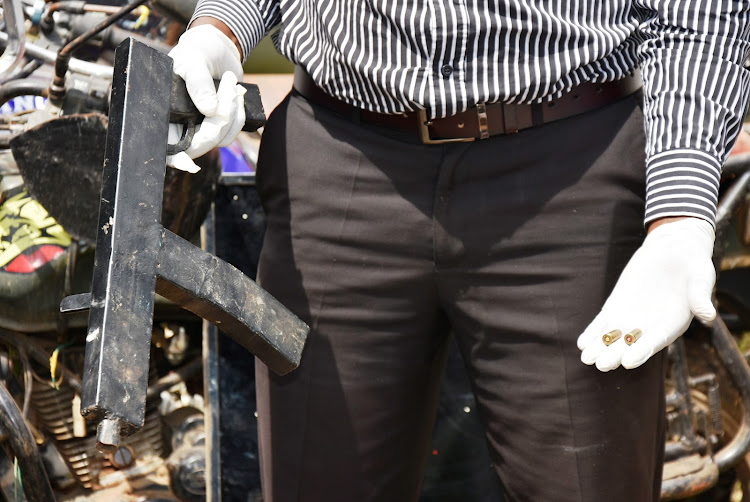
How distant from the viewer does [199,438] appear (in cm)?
163

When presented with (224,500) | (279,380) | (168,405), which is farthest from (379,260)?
(168,405)

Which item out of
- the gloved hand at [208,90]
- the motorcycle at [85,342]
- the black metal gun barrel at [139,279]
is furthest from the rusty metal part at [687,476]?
the gloved hand at [208,90]

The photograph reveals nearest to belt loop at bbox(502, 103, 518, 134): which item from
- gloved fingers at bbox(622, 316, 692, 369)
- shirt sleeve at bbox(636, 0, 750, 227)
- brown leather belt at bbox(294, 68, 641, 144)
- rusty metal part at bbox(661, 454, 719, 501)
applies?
brown leather belt at bbox(294, 68, 641, 144)

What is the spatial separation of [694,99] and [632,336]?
253 mm

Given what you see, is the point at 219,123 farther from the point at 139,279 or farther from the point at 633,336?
the point at 633,336

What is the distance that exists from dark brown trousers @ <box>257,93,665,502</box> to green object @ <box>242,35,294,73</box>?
1.06 m

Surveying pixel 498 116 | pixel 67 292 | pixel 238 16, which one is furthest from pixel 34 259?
pixel 498 116

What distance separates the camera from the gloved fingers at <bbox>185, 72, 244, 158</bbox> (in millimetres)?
881

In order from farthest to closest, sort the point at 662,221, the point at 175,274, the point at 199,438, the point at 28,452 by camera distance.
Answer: the point at 199,438 < the point at 28,452 < the point at 662,221 < the point at 175,274

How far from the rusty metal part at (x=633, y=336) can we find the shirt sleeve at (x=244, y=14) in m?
0.56

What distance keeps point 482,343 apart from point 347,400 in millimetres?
176

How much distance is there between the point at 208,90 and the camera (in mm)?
872

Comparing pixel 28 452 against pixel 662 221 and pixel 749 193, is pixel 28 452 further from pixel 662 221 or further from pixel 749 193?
pixel 749 193

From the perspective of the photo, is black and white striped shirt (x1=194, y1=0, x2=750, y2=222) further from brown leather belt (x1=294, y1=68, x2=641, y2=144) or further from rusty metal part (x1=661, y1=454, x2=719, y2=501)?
rusty metal part (x1=661, y1=454, x2=719, y2=501)
